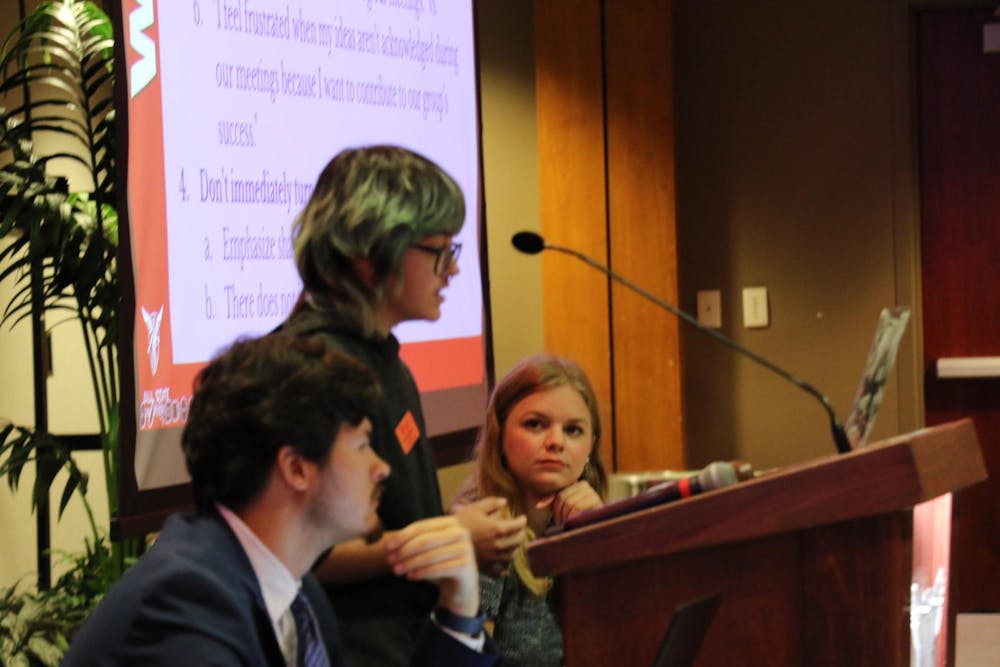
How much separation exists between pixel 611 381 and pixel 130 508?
7.83 feet

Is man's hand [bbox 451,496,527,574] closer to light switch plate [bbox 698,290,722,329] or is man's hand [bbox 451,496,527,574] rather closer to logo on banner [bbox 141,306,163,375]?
logo on banner [bbox 141,306,163,375]

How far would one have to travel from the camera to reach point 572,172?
4309 millimetres

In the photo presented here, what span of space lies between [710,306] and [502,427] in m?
2.57

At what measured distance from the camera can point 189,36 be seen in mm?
2285

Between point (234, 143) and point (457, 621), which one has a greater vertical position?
point (234, 143)

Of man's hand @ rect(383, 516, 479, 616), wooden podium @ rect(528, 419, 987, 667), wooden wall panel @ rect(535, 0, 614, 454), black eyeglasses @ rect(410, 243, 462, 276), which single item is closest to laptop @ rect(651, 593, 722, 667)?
wooden podium @ rect(528, 419, 987, 667)

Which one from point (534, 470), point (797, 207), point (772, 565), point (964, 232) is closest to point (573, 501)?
point (534, 470)

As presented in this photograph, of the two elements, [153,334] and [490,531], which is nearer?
[490,531]

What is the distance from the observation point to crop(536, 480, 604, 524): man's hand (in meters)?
1.78

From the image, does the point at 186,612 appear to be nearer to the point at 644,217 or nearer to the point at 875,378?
the point at 875,378

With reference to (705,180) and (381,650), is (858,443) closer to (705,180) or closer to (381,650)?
(381,650)

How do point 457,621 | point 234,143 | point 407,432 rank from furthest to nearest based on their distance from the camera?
point 234,143 → point 407,432 → point 457,621

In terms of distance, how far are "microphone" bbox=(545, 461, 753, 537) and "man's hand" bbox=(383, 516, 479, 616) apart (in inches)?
4.4

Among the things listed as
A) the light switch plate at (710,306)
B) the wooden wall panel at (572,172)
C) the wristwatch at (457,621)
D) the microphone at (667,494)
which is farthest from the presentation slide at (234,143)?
the light switch plate at (710,306)
